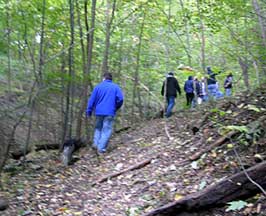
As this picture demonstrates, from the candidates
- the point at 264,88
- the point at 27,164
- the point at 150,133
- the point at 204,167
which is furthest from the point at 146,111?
the point at 204,167

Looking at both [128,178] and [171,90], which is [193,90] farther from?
[128,178]

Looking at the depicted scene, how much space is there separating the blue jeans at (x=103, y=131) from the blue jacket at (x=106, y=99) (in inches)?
8.6

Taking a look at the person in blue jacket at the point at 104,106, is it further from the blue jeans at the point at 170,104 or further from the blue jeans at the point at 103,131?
the blue jeans at the point at 170,104

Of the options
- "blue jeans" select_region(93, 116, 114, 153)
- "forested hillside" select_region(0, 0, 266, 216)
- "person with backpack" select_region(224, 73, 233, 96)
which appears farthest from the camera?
"person with backpack" select_region(224, 73, 233, 96)

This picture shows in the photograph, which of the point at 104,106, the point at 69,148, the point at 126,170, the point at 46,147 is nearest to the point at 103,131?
the point at 104,106

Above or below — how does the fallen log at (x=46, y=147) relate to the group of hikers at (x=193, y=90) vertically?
below

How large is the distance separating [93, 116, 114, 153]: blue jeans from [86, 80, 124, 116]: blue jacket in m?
0.22

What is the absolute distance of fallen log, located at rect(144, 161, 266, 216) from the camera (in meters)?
4.54

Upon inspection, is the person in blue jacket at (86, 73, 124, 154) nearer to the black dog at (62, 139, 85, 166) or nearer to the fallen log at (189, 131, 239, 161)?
the black dog at (62, 139, 85, 166)

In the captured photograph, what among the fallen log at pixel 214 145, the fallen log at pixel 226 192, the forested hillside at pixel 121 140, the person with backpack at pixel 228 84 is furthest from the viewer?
the person with backpack at pixel 228 84

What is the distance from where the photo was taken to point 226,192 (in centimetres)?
460

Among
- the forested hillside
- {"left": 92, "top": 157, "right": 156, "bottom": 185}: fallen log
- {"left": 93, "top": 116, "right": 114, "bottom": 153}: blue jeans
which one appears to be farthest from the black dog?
{"left": 92, "top": 157, "right": 156, "bottom": 185}: fallen log

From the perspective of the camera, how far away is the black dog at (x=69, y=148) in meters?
9.26

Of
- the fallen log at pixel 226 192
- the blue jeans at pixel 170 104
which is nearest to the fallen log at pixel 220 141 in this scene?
the fallen log at pixel 226 192
